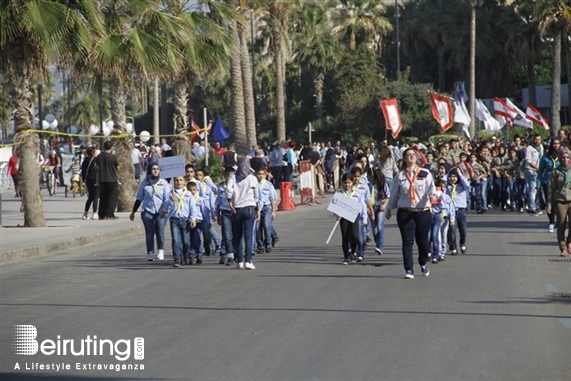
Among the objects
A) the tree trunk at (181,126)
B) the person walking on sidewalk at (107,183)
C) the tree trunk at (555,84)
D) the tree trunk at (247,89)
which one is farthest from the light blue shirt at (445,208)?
the tree trunk at (555,84)

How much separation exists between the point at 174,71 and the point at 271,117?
5003 centimetres

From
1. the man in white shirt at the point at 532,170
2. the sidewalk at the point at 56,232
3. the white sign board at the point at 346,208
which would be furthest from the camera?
the man in white shirt at the point at 532,170

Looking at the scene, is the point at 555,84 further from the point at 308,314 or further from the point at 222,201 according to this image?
the point at 308,314

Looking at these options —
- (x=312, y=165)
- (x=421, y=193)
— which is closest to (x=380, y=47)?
(x=312, y=165)

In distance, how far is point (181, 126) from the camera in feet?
110

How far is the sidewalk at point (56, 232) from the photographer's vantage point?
2001 centimetres

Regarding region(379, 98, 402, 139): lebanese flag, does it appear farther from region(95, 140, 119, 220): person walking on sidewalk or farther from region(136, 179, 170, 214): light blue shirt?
region(136, 179, 170, 214): light blue shirt

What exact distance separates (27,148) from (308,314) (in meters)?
14.0

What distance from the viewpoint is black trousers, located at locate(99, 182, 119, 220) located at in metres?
27.6

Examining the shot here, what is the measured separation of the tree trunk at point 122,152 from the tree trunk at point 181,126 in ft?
6.18

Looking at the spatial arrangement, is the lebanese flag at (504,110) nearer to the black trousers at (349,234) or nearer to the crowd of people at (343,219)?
the crowd of people at (343,219)

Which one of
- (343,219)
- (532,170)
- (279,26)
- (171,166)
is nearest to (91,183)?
(171,166)

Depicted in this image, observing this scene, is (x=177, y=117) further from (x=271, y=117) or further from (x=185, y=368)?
(x=271, y=117)

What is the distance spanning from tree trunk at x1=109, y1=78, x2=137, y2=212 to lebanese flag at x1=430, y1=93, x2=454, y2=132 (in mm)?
15094
